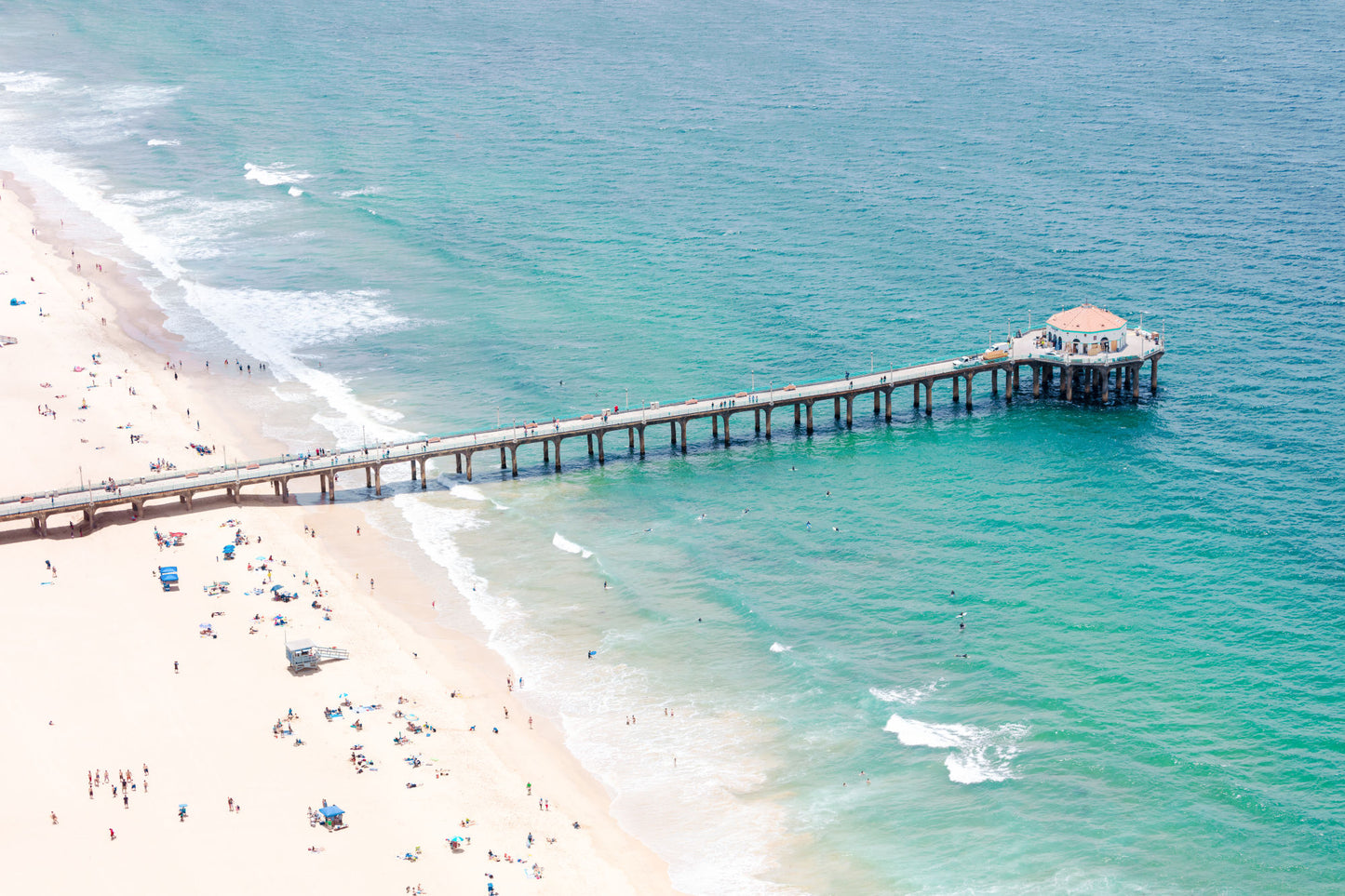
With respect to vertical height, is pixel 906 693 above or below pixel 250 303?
below

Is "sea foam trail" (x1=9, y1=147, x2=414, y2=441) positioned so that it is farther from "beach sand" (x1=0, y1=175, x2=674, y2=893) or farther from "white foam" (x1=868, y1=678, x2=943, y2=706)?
"white foam" (x1=868, y1=678, x2=943, y2=706)

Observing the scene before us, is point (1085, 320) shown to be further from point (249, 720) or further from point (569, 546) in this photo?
point (249, 720)

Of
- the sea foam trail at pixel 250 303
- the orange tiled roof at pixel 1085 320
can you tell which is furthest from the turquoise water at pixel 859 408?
the orange tiled roof at pixel 1085 320

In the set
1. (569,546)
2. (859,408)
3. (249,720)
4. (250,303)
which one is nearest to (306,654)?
(249,720)

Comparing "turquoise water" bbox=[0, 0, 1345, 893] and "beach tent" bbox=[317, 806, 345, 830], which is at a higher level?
"turquoise water" bbox=[0, 0, 1345, 893]

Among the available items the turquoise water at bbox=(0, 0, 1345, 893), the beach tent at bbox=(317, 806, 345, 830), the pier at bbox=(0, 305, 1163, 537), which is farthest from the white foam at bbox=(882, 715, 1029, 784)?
the pier at bbox=(0, 305, 1163, 537)

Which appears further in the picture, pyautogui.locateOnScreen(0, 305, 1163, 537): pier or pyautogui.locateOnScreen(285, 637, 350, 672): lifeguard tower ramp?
pyautogui.locateOnScreen(0, 305, 1163, 537): pier
